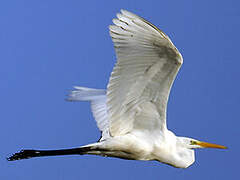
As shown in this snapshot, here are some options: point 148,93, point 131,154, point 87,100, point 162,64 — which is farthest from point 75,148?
point 87,100

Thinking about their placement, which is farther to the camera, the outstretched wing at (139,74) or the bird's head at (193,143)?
the bird's head at (193,143)

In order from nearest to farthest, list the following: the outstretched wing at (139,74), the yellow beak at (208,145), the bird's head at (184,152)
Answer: the outstretched wing at (139,74) < the bird's head at (184,152) < the yellow beak at (208,145)

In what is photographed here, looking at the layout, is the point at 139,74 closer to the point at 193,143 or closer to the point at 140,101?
the point at 140,101

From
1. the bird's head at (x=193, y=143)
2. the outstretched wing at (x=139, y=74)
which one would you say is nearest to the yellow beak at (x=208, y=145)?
the bird's head at (x=193, y=143)

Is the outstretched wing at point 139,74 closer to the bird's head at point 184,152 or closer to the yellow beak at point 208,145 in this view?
the bird's head at point 184,152

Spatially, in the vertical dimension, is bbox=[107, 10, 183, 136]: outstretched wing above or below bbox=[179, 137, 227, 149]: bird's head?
above

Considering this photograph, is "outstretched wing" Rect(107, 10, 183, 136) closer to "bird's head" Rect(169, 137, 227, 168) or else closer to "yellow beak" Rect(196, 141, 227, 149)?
"bird's head" Rect(169, 137, 227, 168)

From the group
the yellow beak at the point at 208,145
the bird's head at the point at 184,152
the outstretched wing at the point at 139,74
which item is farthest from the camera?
the yellow beak at the point at 208,145

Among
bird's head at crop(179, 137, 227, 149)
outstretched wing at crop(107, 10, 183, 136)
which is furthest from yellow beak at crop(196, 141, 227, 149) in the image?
Answer: outstretched wing at crop(107, 10, 183, 136)

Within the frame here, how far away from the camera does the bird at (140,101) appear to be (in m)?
2.83

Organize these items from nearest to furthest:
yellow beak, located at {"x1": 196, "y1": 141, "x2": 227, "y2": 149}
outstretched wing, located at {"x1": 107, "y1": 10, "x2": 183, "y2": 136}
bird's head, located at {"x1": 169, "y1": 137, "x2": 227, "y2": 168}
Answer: outstretched wing, located at {"x1": 107, "y1": 10, "x2": 183, "y2": 136} < bird's head, located at {"x1": 169, "y1": 137, "x2": 227, "y2": 168} < yellow beak, located at {"x1": 196, "y1": 141, "x2": 227, "y2": 149}

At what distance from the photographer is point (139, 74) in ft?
9.96

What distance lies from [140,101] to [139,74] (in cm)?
27

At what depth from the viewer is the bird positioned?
2.83m
